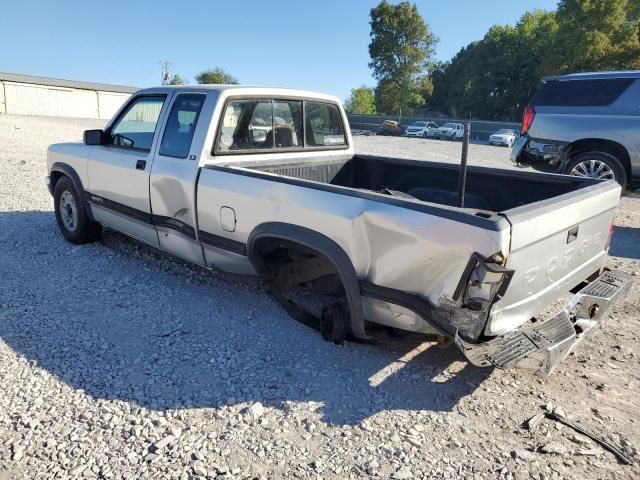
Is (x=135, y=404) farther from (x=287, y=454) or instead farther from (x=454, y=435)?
(x=454, y=435)

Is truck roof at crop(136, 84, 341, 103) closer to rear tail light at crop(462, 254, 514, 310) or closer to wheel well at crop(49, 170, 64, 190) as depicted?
wheel well at crop(49, 170, 64, 190)

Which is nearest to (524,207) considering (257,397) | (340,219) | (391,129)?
(340,219)

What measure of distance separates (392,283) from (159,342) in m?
1.80

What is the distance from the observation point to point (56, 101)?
48.6 m

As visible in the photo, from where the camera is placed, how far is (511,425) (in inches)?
115

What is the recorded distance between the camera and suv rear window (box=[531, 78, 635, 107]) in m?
8.30

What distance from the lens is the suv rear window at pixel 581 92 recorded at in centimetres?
830

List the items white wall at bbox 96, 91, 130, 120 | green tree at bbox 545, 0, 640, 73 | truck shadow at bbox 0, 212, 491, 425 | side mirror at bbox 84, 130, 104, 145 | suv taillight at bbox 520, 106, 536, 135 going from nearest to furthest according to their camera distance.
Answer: truck shadow at bbox 0, 212, 491, 425 → side mirror at bbox 84, 130, 104, 145 → suv taillight at bbox 520, 106, 536, 135 → green tree at bbox 545, 0, 640, 73 → white wall at bbox 96, 91, 130, 120

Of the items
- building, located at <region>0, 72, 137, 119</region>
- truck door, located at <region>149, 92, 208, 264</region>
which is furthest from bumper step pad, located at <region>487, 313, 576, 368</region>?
building, located at <region>0, 72, 137, 119</region>

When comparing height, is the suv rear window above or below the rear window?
above

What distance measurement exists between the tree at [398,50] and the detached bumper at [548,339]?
63.0 metres

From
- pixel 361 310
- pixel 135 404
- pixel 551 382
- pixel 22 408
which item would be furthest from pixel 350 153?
pixel 22 408

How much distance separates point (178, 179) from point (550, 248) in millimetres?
2896

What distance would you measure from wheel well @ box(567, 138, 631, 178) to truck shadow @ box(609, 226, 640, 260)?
110 cm
